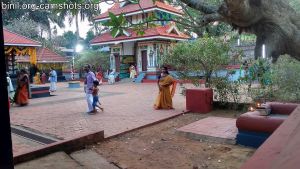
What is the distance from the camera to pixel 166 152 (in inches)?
222

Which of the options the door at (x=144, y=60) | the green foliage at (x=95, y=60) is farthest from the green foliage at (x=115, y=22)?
the green foliage at (x=95, y=60)

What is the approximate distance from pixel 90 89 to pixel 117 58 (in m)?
19.0

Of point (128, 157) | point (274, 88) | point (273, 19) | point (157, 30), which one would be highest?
point (157, 30)

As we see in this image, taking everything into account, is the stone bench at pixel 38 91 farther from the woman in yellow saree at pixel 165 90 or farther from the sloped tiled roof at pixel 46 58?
the sloped tiled roof at pixel 46 58

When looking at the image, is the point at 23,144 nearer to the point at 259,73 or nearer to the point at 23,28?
the point at 259,73

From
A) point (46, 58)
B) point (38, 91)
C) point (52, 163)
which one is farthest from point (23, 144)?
point (46, 58)

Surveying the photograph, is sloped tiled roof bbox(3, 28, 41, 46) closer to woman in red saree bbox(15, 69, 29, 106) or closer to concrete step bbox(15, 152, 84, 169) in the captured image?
woman in red saree bbox(15, 69, 29, 106)

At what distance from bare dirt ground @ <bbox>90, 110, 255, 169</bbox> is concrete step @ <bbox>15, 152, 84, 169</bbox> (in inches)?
27.5

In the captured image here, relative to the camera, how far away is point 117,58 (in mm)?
28078

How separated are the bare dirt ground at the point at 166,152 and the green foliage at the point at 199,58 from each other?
330 cm

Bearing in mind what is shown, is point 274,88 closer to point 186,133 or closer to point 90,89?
point 186,133

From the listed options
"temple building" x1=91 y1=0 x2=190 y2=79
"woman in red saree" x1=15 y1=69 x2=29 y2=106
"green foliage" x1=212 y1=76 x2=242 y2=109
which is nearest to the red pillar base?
"green foliage" x1=212 y1=76 x2=242 y2=109

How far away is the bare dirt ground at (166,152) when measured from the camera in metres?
4.97

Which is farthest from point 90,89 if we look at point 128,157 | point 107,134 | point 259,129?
point 259,129
